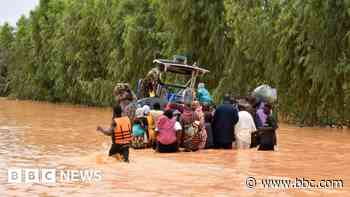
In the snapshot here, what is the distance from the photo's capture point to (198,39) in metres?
40.9

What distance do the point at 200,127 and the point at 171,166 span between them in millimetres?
3303

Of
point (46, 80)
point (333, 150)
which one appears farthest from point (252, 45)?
point (46, 80)

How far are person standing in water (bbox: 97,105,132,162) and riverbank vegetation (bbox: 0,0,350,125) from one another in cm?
1649

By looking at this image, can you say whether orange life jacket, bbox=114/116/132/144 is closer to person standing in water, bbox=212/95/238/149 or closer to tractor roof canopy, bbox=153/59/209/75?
person standing in water, bbox=212/95/238/149

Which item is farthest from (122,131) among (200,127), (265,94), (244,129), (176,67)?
(176,67)

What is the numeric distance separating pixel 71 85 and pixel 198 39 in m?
27.5

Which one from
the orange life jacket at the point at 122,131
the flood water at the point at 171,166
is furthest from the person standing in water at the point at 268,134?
the orange life jacket at the point at 122,131

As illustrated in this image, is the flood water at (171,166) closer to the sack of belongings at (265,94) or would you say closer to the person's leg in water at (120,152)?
the person's leg in water at (120,152)

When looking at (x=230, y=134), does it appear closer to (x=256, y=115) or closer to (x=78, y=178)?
(x=256, y=115)

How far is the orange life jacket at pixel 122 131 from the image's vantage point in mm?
14680

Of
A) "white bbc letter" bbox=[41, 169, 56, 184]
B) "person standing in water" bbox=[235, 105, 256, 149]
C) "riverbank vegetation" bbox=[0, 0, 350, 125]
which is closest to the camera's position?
"white bbc letter" bbox=[41, 169, 56, 184]

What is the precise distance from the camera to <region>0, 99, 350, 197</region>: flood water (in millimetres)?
12117

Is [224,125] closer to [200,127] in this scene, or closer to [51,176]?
[200,127]

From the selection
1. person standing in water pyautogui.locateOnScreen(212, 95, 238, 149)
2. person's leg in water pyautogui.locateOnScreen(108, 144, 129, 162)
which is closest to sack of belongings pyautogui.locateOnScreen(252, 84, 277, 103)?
person standing in water pyautogui.locateOnScreen(212, 95, 238, 149)
